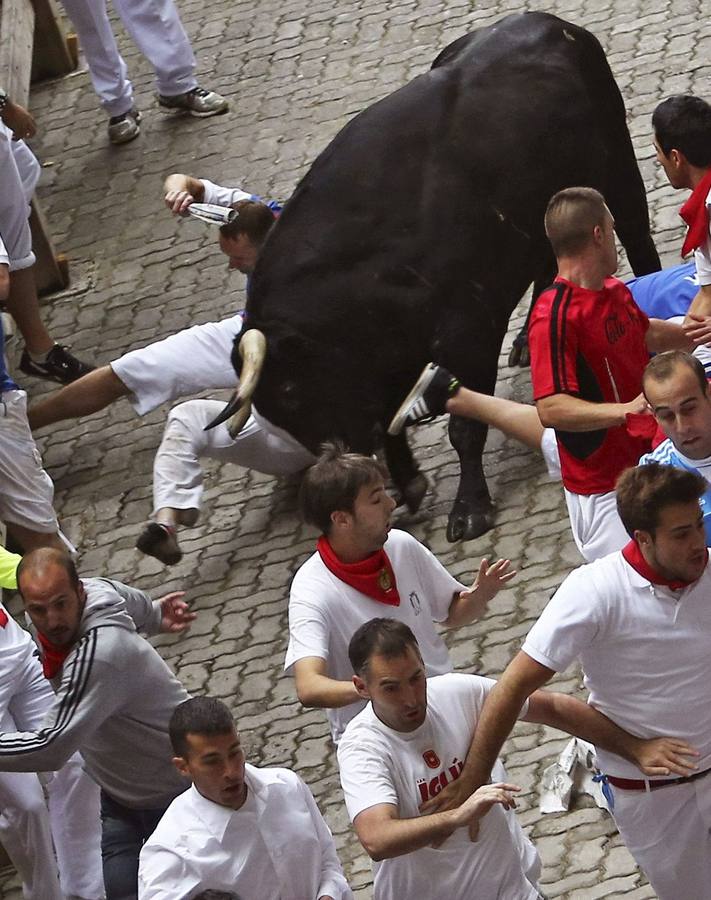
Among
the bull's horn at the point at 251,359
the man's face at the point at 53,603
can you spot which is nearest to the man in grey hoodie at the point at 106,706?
the man's face at the point at 53,603

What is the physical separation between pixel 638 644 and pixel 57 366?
6161 mm

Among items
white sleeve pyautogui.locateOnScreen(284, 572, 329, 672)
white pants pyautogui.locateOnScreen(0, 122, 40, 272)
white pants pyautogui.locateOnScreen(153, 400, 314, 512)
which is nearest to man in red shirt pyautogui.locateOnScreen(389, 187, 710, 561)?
white sleeve pyautogui.locateOnScreen(284, 572, 329, 672)

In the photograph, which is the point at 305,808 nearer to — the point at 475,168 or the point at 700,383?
the point at 700,383

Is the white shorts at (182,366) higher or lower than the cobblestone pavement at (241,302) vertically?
higher

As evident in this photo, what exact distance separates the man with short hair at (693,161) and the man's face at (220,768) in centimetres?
263

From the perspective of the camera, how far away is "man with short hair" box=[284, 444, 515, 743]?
220 inches

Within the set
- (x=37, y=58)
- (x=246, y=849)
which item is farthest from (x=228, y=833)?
(x=37, y=58)

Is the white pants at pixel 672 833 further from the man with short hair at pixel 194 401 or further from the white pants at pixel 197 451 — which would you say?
the white pants at pixel 197 451

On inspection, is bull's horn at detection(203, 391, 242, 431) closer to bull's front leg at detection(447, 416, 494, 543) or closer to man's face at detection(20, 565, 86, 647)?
bull's front leg at detection(447, 416, 494, 543)

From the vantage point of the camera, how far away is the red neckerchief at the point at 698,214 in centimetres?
681

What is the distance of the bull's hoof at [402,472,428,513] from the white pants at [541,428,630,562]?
83.9 inches

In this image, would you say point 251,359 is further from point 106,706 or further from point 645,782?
point 645,782

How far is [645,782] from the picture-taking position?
511 cm

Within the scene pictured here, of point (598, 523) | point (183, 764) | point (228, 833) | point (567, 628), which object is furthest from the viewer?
point (598, 523)
